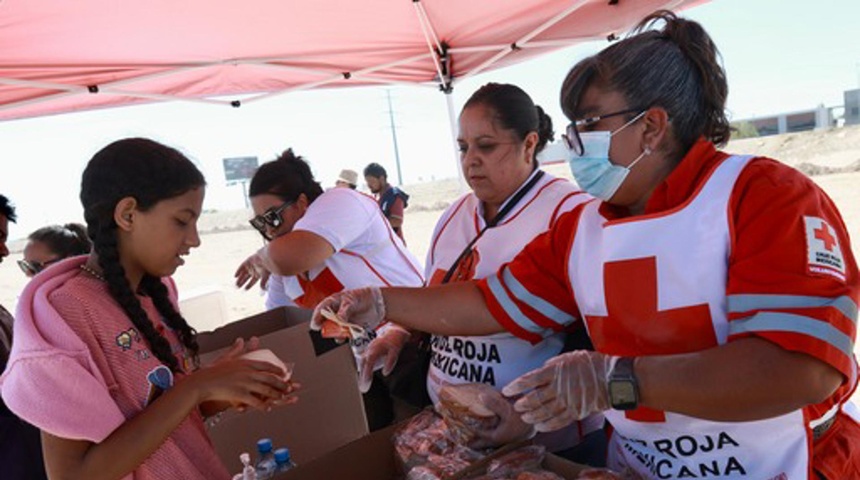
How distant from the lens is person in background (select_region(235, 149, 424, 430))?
7.92 feet

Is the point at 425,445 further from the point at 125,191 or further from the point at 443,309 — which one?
the point at 125,191

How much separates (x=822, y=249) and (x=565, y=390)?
1.53 ft

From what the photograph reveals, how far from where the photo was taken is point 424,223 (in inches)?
903

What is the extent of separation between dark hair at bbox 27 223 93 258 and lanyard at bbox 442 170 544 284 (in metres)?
2.23

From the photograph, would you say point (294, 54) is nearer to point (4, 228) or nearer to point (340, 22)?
point (340, 22)

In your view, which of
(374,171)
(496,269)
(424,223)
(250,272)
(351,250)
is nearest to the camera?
(496,269)

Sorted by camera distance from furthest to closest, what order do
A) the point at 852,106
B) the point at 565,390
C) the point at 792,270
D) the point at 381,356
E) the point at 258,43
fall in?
the point at 852,106 → the point at 258,43 → the point at 381,356 → the point at 565,390 → the point at 792,270

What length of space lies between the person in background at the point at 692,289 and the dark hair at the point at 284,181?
1.66m

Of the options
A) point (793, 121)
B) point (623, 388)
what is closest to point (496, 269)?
point (623, 388)

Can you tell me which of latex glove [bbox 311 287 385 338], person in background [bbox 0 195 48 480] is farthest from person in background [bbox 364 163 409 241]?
person in background [bbox 0 195 48 480]

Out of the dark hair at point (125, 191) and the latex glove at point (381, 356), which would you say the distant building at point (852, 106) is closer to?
the latex glove at point (381, 356)

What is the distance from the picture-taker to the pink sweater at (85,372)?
105 cm

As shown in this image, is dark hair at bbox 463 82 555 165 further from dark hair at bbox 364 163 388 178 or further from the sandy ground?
the sandy ground

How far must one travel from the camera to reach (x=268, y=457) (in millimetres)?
1701
